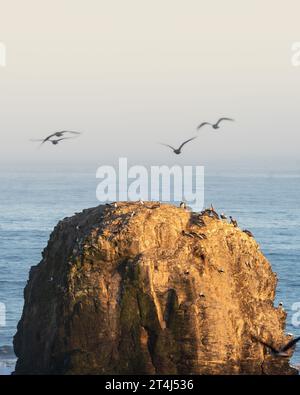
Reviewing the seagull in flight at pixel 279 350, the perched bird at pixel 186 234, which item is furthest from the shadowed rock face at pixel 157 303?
the seagull in flight at pixel 279 350

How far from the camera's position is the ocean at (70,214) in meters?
89.1

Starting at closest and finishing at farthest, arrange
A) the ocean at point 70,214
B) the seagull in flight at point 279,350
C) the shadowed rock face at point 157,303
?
the seagull in flight at point 279,350, the shadowed rock face at point 157,303, the ocean at point 70,214

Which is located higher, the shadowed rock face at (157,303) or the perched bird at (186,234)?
the perched bird at (186,234)

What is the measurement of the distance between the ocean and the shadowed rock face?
33.8ft

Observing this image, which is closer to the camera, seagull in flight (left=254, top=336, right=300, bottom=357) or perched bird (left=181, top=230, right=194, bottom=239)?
seagull in flight (left=254, top=336, right=300, bottom=357)

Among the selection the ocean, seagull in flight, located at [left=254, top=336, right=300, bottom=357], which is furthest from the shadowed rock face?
the ocean

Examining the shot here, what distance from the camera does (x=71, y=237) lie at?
199 ft

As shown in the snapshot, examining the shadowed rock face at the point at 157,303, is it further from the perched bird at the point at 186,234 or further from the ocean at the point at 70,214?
the ocean at the point at 70,214

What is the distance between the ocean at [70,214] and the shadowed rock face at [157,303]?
10.3 metres

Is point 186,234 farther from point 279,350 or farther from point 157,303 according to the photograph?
point 279,350

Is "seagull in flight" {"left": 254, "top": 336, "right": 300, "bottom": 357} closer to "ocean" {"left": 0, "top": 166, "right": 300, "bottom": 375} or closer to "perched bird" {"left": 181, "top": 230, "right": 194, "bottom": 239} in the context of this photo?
"perched bird" {"left": 181, "top": 230, "right": 194, "bottom": 239}

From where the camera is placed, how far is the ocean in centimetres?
8906

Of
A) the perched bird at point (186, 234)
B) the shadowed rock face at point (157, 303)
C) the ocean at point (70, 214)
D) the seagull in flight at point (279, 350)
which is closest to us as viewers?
the seagull in flight at point (279, 350)

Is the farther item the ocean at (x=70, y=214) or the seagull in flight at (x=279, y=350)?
the ocean at (x=70, y=214)
